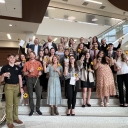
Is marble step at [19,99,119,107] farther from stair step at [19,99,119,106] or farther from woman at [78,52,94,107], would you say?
woman at [78,52,94,107]

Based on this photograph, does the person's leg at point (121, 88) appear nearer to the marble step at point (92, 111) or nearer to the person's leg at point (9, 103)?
the marble step at point (92, 111)

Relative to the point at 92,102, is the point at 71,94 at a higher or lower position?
higher

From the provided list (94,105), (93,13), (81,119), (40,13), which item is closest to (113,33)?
(93,13)

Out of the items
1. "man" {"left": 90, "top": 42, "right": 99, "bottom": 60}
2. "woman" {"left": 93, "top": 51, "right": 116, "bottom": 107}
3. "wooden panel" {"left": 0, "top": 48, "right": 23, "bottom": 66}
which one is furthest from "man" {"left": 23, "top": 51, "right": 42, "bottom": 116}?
"wooden panel" {"left": 0, "top": 48, "right": 23, "bottom": 66}

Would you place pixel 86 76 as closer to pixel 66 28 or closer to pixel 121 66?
pixel 121 66

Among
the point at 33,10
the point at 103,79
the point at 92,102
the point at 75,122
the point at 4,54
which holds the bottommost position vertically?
the point at 75,122

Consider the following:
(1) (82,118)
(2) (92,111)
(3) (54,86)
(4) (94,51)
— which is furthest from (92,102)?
(4) (94,51)

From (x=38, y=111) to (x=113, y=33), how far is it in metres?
7.64

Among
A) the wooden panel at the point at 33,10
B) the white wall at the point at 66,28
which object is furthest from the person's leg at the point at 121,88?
the white wall at the point at 66,28

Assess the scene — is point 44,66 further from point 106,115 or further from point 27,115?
point 106,115

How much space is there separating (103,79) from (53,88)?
4.07ft

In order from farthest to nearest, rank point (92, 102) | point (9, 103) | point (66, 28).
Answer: point (66, 28) → point (92, 102) → point (9, 103)

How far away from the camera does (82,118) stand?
354 cm

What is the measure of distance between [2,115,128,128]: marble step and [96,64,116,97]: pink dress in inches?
24.9
